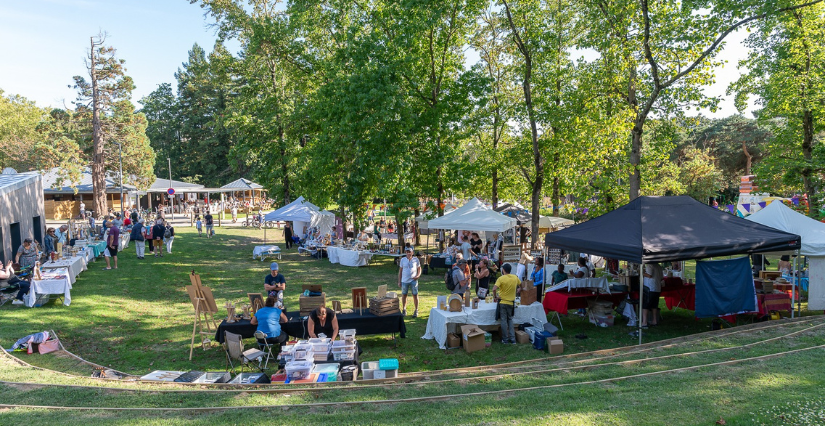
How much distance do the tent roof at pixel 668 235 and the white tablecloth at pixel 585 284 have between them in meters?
1.01

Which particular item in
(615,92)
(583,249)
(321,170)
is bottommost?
(583,249)

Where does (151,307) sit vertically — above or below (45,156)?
below

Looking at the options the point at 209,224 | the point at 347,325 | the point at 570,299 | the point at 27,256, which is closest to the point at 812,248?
the point at 570,299

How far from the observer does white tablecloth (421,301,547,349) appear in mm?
9359

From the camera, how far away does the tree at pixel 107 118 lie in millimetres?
33875

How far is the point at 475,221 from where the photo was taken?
694 inches

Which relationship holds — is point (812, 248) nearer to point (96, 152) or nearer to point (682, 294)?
point (682, 294)

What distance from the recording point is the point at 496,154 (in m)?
22.1

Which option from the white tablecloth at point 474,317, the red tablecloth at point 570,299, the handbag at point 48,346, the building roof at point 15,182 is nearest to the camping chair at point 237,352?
the white tablecloth at point 474,317

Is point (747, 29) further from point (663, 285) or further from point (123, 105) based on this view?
point (123, 105)

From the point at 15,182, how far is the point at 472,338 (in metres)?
16.2

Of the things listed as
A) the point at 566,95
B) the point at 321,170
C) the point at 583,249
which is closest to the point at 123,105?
the point at 321,170

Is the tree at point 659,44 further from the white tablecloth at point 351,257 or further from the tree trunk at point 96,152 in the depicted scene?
the tree trunk at point 96,152

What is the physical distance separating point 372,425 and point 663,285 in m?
8.94
